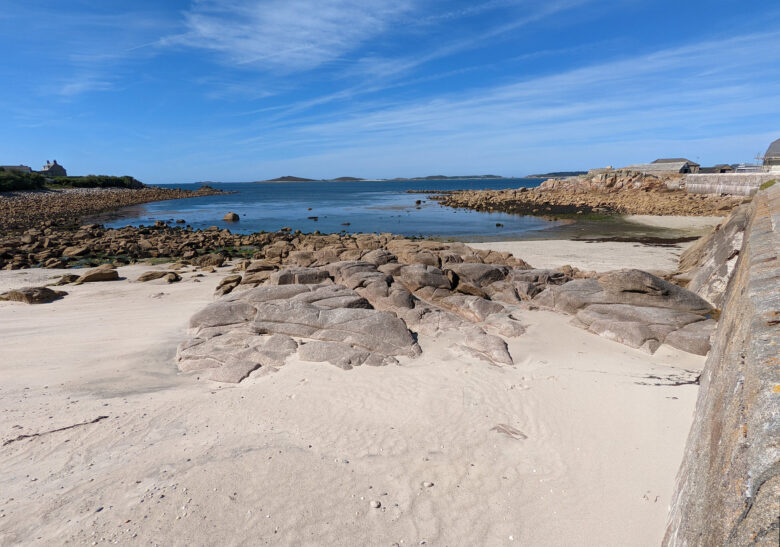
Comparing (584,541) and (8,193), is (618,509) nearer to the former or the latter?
(584,541)

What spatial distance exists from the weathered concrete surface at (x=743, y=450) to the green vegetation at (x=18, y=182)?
9268 centimetres

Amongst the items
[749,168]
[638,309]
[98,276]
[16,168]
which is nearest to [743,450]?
[638,309]

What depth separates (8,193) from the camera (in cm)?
6562

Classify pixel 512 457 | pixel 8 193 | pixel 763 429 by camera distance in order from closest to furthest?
pixel 763 429, pixel 512 457, pixel 8 193

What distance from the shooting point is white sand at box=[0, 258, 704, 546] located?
4578 mm

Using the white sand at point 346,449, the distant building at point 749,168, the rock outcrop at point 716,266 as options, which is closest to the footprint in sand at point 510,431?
the white sand at point 346,449

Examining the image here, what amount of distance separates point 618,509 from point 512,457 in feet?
4.65

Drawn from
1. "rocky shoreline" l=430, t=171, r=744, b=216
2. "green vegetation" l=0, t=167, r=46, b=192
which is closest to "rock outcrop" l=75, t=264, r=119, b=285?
"rocky shoreline" l=430, t=171, r=744, b=216

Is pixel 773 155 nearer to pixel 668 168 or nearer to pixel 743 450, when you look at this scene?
pixel 668 168

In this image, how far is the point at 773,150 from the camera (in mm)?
52125

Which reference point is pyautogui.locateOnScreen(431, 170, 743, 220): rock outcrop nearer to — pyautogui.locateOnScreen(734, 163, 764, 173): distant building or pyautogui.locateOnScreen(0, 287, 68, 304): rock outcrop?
pyautogui.locateOnScreen(734, 163, 764, 173): distant building

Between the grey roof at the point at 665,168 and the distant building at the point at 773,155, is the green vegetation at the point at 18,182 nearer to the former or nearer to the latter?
the grey roof at the point at 665,168

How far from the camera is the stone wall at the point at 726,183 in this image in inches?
1490

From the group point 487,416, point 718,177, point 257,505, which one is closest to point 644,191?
point 718,177
